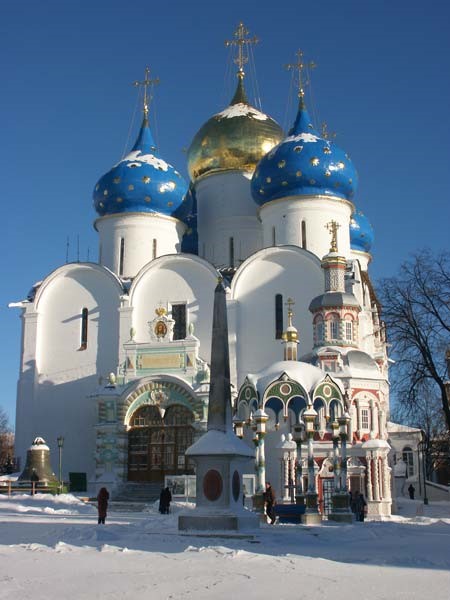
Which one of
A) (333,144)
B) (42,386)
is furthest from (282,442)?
(333,144)

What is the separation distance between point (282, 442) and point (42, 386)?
9397mm

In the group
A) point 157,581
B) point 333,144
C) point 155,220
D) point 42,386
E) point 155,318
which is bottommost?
point 157,581

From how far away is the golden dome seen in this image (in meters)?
30.5

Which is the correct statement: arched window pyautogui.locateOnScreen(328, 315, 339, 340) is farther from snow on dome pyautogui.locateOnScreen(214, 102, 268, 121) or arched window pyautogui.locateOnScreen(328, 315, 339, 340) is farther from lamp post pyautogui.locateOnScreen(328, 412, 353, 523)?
snow on dome pyautogui.locateOnScreen(214, 102, 268, 121)

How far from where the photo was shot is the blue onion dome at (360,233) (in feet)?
107

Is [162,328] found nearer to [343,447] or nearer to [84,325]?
[84,325]

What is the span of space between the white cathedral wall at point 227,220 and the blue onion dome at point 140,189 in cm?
156

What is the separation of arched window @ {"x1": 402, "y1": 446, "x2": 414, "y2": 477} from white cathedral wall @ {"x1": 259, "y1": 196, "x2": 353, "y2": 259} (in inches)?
521

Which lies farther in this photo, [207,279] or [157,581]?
[207,279]

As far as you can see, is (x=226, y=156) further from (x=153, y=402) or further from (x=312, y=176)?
(x=153, y=402)

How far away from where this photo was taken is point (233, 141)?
30547 mm

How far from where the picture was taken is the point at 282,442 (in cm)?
2142

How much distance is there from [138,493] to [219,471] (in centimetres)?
1111

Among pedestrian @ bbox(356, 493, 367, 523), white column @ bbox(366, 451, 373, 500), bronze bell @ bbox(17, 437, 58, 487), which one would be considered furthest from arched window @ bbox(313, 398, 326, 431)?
bronze bell @ bbox(17, 437, 58, 487)
